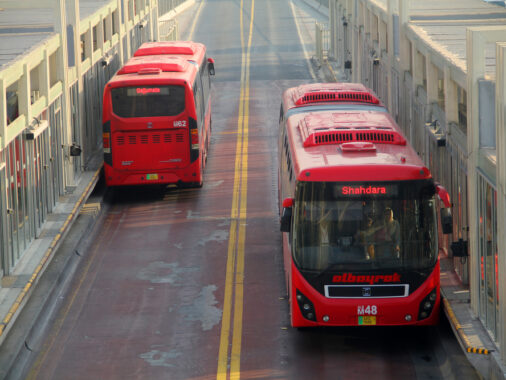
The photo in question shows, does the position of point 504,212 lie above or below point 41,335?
above

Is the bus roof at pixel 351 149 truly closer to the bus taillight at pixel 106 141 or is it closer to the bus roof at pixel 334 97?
the bus roof at pixel 334 97

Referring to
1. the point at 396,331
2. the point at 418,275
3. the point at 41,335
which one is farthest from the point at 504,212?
the point at 41,335

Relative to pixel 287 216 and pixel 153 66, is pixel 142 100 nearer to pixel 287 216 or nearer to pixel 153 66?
pixel 153 66

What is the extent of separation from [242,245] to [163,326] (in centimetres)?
478

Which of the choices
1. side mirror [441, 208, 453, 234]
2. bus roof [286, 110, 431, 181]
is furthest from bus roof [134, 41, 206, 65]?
side mirror [441, 208, 453, 234]

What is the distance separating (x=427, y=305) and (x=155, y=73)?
1156 centimetres

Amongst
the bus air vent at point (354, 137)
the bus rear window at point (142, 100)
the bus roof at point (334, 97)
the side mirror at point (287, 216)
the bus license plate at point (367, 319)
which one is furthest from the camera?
the bus rear window at point (142, 100)

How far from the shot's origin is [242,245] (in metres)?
20.2

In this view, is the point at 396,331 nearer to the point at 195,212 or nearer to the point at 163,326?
the point at 163,326

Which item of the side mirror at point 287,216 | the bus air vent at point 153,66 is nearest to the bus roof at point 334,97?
the bus air vent at point 153,66

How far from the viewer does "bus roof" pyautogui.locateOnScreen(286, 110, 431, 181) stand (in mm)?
13992

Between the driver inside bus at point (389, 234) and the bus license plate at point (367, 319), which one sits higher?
the driver inside bus at point (389, 234)

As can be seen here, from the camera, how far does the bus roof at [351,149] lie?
1399 centimetres

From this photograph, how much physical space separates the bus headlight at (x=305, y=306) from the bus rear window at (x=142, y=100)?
32.7ft
